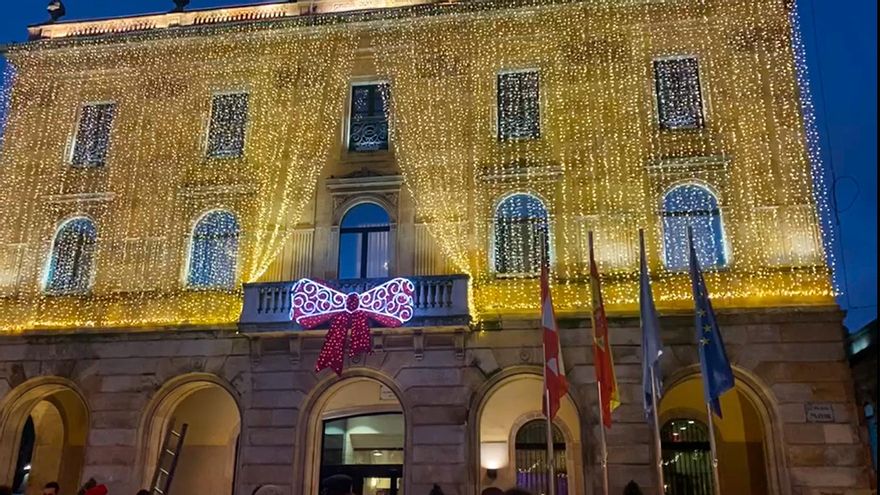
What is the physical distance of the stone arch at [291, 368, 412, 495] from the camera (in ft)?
56.7

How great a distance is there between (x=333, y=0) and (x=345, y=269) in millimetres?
7783

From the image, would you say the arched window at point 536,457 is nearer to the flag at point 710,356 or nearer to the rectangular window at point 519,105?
the flag at point 710,356

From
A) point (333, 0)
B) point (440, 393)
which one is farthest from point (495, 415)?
point (333, 0)

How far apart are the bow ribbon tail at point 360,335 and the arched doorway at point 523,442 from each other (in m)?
3.67

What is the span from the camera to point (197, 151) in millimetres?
20922

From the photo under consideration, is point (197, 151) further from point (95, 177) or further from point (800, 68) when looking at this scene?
point (800, 68)

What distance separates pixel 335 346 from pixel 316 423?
220 centimetres

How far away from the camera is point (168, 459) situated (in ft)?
62.8

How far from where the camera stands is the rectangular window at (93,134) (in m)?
21.6

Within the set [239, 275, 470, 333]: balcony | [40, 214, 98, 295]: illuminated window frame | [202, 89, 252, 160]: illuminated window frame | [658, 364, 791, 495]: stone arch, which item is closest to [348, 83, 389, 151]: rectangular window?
[202, 89, 252, 160]: illuminated window frame

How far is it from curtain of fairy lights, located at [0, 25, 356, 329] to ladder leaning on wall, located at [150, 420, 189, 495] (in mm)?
2818

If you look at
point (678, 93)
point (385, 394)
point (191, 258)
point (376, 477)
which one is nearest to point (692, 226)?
point (678, 93)

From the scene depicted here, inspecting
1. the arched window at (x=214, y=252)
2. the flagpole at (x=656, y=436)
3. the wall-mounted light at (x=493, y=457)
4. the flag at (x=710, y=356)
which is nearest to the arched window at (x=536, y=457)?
the wall-mounted light at (x=493, y=457)

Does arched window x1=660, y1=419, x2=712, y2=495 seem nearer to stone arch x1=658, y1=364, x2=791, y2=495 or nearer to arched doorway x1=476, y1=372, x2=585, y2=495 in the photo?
stone arch x1=658, y1=364, x2=791, y2=495
